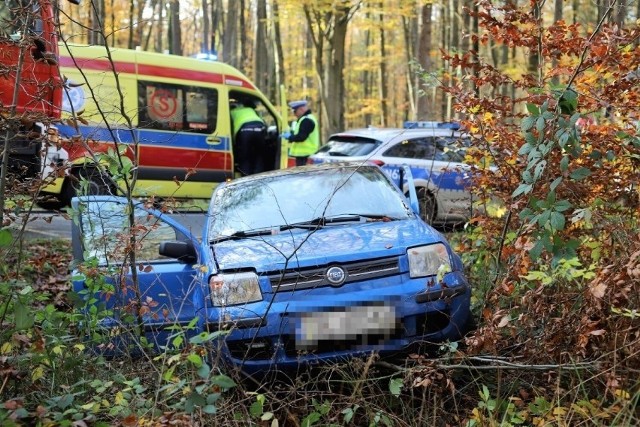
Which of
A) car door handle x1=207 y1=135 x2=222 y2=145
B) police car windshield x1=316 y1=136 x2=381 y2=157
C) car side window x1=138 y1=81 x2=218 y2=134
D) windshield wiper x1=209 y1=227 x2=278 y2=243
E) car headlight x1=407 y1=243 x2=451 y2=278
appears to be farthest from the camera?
car door handle x1=207 y1=135 x2=222 y2=145

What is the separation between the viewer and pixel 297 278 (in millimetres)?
3881

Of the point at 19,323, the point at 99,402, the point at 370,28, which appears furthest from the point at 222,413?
the point at 370,28

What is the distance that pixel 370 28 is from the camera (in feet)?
69.6

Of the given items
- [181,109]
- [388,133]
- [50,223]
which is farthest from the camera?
[181,109]

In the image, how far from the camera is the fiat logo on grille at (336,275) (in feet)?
12.7

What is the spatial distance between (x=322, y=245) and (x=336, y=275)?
30 cm

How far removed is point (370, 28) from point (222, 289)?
61.3 ft

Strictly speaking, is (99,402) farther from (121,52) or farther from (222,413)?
(121,52)


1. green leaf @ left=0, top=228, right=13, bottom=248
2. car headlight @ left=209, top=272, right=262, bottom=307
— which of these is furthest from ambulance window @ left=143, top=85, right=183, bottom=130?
green leaf @ left=0, top=228, right=13, bottom=248

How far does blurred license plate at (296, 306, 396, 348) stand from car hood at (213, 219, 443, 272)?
0.36m

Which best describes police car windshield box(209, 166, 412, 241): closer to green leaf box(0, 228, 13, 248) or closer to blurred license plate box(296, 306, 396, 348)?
blurred license plate box(296, 306, 396, 348)

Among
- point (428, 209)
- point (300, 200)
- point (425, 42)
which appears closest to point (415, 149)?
point (428, 209)

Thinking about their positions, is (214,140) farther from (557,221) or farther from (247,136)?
(557,221)

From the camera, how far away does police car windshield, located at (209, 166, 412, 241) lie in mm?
4765
